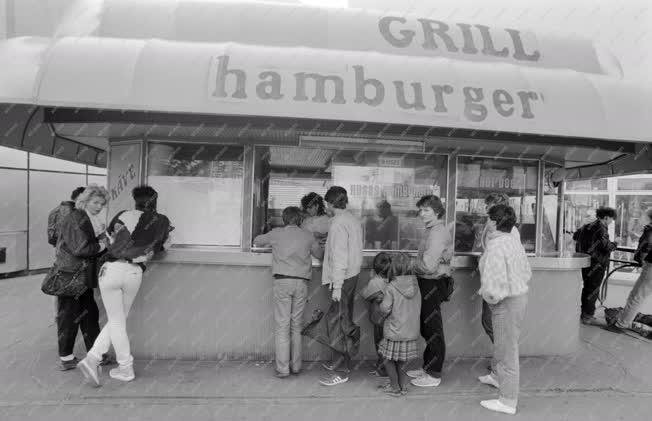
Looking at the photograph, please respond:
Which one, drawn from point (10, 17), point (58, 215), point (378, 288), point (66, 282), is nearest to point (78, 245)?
point (66, 282)

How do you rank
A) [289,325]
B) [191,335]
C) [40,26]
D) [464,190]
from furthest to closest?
1. [40,26]
2. [464,190]
3. [191,335]
4. [289,325]

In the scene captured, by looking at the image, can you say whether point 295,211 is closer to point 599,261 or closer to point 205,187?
point 205,187

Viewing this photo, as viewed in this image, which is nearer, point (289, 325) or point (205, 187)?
point (289, 325)

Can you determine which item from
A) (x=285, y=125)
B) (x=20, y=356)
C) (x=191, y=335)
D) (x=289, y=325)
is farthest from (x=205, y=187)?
(x=20, y=356)

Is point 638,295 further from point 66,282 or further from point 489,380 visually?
point 66,282

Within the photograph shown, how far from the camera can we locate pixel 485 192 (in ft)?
21.7

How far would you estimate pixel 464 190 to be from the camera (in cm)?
655

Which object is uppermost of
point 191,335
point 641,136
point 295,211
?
point 641,136

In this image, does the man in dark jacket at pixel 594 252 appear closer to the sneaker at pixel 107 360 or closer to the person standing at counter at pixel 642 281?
the person standing at counter at pixel 642 281

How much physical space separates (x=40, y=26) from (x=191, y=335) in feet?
30.8

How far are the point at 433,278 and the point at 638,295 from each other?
165 inches

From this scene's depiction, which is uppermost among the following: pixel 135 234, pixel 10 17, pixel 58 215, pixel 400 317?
pixel 10 17

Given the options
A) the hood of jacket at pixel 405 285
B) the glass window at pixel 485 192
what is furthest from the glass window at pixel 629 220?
the hood of jacket at pixel 405 285

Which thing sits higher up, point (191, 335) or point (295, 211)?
point (295, 211)
